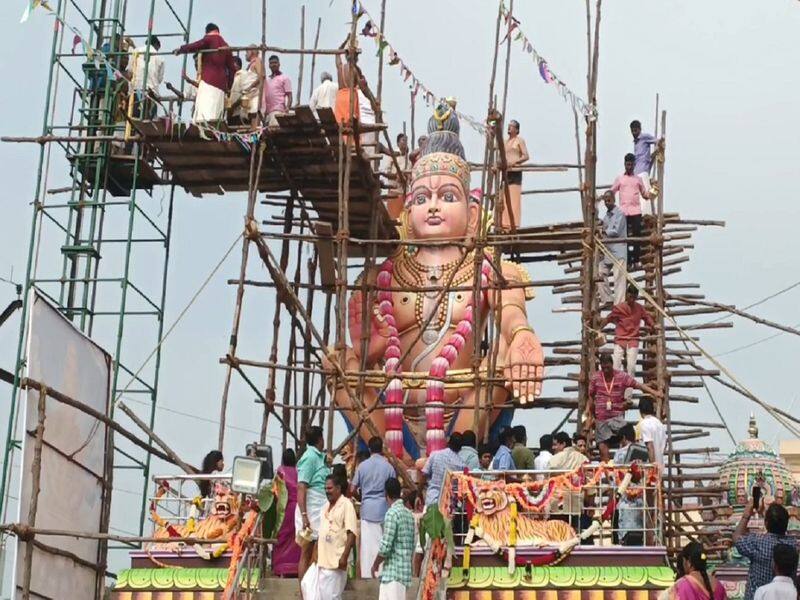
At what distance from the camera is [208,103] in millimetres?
17688

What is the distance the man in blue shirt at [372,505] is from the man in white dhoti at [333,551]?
1012 millimetres

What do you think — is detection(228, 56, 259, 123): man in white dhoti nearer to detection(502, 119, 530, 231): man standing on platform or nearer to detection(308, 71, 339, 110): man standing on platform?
detection(308, 71, 339, 110): man standing on platform

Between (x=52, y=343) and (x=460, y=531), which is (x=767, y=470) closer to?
(x=460, y=531)

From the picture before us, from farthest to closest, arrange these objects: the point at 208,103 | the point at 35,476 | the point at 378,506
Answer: the point at 208,103
the point at 378,506
the point at 35,476

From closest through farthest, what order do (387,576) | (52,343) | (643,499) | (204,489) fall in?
(52,343) → (387,576) → (643,499) → (204,489)

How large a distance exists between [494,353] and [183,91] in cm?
490

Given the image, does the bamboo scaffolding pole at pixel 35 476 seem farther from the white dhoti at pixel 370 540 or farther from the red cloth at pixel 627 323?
the red cloth at pixel 627 323

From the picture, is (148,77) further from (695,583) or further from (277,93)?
(695,583)

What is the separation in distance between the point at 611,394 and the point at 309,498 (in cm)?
401

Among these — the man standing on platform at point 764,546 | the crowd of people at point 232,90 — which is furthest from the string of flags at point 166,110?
the man standing on platform at point 764,546

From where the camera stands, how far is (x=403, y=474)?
15.7 meters

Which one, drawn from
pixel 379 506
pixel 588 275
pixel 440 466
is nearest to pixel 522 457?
pixel 440 466

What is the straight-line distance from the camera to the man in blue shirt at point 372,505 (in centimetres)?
1378

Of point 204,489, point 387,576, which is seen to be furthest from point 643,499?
point 204,489
